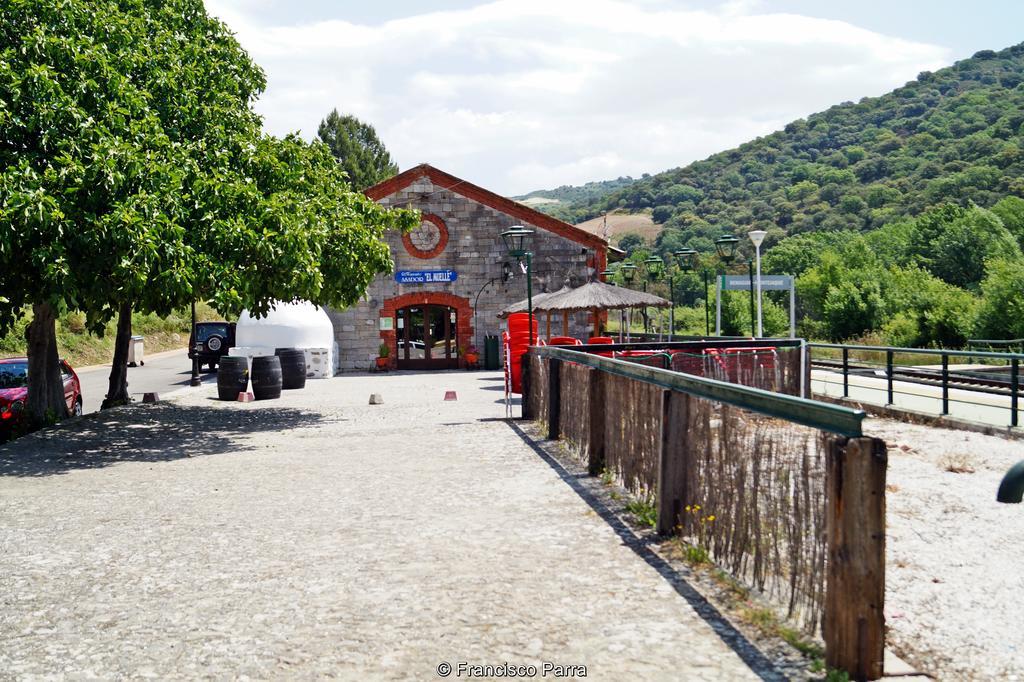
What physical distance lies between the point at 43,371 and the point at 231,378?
5546 millimetres

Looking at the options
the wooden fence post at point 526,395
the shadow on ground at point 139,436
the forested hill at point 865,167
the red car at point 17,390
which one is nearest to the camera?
the shadow on ground at point 139,436

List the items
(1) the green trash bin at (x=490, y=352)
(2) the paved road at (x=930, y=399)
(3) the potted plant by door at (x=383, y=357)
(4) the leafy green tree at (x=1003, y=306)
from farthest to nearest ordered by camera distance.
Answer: (4) the leafy green tree at (x=1003, y=306) < (3) the potted plant by door at (x=383, y=357) < (1) the green trash bin at (x=490, y=352) < (2) the paved road at (x=930, y=399)

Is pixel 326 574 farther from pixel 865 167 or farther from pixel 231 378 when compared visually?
pixel 865 167

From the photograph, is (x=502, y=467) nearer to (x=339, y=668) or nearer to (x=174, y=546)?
(x=174, y=546)

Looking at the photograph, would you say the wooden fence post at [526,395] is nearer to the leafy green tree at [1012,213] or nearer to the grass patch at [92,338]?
the grass patch at [92,338]

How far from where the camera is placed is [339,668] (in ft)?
13.4

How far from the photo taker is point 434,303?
102 ft

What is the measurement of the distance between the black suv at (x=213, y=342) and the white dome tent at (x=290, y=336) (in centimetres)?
336

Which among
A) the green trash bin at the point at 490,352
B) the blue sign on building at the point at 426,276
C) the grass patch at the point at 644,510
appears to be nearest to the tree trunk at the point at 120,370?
the blue sign on building at the point at 426,276

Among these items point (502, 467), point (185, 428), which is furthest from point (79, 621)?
point (185, 428)

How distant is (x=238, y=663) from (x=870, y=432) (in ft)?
33.4

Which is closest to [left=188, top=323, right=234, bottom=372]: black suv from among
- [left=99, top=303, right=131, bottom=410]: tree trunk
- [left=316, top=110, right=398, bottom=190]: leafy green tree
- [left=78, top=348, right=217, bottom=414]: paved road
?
[left=78, top=348, right=217, bottom=414]: paved road

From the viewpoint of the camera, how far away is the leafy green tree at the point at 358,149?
2655 inches

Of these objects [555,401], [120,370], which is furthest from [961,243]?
[555,401]
